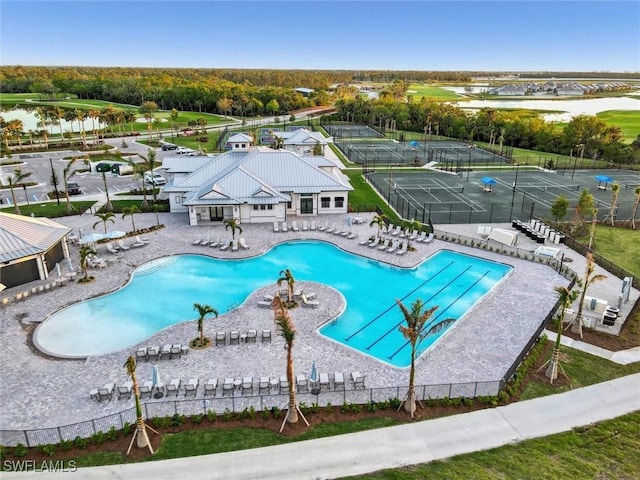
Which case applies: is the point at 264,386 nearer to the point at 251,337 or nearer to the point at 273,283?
the point at 251,337

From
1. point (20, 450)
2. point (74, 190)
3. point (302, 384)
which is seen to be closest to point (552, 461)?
point (302, 384)

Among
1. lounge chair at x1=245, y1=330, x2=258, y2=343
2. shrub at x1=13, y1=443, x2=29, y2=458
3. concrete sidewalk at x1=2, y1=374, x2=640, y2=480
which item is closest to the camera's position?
concrete sidewalk at x1=2, y1=374, x2=640, y2=480

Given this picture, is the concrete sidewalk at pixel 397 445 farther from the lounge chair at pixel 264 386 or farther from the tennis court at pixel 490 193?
the tennis court at pixel 490 193

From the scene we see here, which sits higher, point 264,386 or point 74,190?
point 74,190

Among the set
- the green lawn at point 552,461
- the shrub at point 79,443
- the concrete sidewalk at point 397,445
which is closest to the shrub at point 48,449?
the shrub at point 79,443

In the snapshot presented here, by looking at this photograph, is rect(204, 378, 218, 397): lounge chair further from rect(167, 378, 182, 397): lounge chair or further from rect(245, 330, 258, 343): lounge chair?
rect(245, 330, 258, 343): lounge chair

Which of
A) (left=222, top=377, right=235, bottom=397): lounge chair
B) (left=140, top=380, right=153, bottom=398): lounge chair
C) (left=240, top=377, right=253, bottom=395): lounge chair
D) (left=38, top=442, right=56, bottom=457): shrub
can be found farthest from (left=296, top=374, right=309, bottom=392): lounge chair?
(left=38, top=442, right=56, bottom=457): shrub

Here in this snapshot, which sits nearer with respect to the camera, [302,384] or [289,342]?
[289,342]
